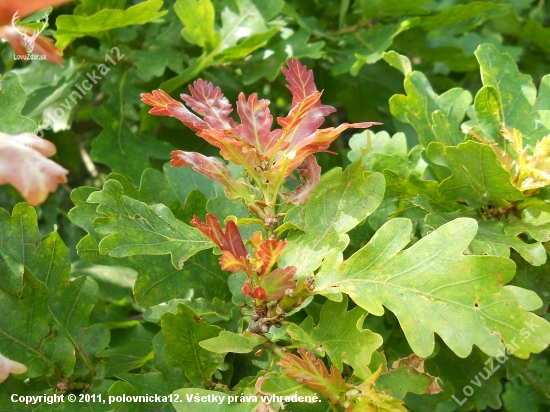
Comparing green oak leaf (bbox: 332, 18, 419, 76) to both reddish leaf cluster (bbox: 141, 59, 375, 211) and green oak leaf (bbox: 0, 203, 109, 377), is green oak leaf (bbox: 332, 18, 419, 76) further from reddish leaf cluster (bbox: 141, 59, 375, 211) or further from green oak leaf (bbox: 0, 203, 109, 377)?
green oak leaf (bbox: 0, 203, 109, 377)

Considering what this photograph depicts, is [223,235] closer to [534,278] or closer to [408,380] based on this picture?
[408,380]

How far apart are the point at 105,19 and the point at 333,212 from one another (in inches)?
26.6

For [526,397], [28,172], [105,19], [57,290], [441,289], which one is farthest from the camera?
[526,397]

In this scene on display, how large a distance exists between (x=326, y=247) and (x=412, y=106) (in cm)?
32

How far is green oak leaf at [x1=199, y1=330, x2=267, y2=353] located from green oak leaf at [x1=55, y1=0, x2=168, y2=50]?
2.22ft

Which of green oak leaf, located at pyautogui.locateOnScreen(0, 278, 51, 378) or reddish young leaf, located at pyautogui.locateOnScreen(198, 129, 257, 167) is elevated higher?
reddish young leaf, located at pyautogui.locateOnScreen(198, 129, 257, 167)

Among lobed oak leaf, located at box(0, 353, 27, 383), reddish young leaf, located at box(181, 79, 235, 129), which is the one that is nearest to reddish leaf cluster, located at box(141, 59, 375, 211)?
reddish young leaf, located at box(181, 79, 235, 129)

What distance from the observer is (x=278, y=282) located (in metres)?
0.76

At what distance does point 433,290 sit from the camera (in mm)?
744

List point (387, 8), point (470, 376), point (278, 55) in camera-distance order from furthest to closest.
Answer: point (387, 8), point (278, 55), point (470, 376)

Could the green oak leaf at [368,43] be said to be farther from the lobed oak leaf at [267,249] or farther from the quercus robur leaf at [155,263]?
the lobed oak leaf at [267,249]

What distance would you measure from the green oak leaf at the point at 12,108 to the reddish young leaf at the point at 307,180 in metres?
0.41

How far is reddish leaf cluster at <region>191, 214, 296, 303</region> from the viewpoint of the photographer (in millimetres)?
736

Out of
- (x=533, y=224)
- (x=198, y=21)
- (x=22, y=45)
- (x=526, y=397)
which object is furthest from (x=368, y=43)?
(x=526, y=397)
